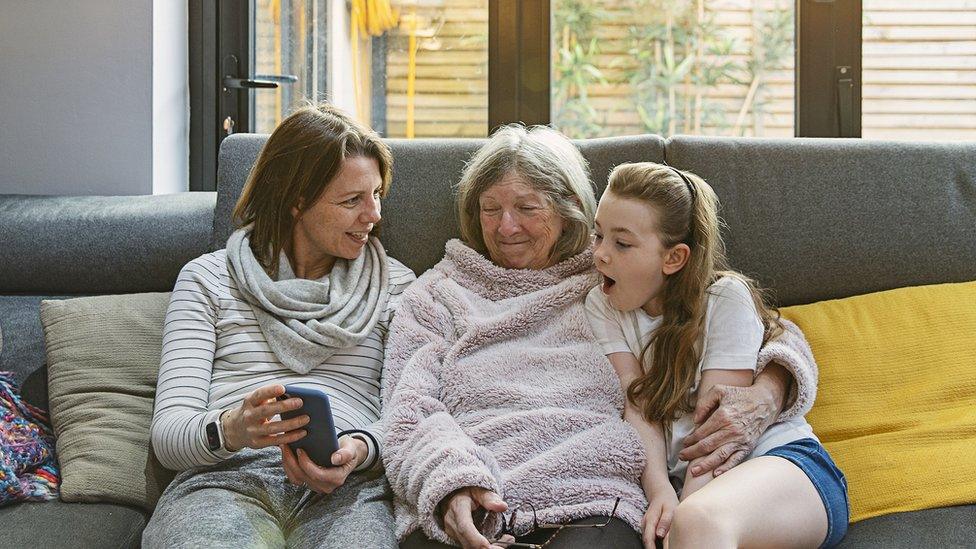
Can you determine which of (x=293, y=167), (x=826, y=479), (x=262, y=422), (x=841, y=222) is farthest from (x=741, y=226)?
(x=262, y=422)

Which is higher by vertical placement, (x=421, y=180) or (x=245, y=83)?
(x=245, y=83)

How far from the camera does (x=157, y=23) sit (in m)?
2.54

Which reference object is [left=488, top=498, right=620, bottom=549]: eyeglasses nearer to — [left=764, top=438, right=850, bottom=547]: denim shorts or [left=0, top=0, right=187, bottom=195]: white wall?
[left=764, top=438, right=850, bottom=547]: denim shorts

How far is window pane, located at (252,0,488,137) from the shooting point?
286 cm

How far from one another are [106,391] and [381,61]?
1416 mm

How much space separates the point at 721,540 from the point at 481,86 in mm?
1785

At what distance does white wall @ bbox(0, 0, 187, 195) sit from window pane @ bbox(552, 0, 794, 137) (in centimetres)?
113

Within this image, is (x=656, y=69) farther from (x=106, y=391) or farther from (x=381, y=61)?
(x=106, y=391)

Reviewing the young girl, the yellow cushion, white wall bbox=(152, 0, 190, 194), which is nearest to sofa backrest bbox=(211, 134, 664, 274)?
the young girl

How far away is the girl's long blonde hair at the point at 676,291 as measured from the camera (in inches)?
64.9

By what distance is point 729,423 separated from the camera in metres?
1.57

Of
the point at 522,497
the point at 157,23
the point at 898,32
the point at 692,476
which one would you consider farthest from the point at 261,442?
the point at 898,32

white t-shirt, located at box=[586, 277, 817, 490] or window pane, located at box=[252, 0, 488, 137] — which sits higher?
window pane, located at box=[252, 0, 488, 137]

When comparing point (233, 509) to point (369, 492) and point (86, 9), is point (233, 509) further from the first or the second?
point (86, 9)
